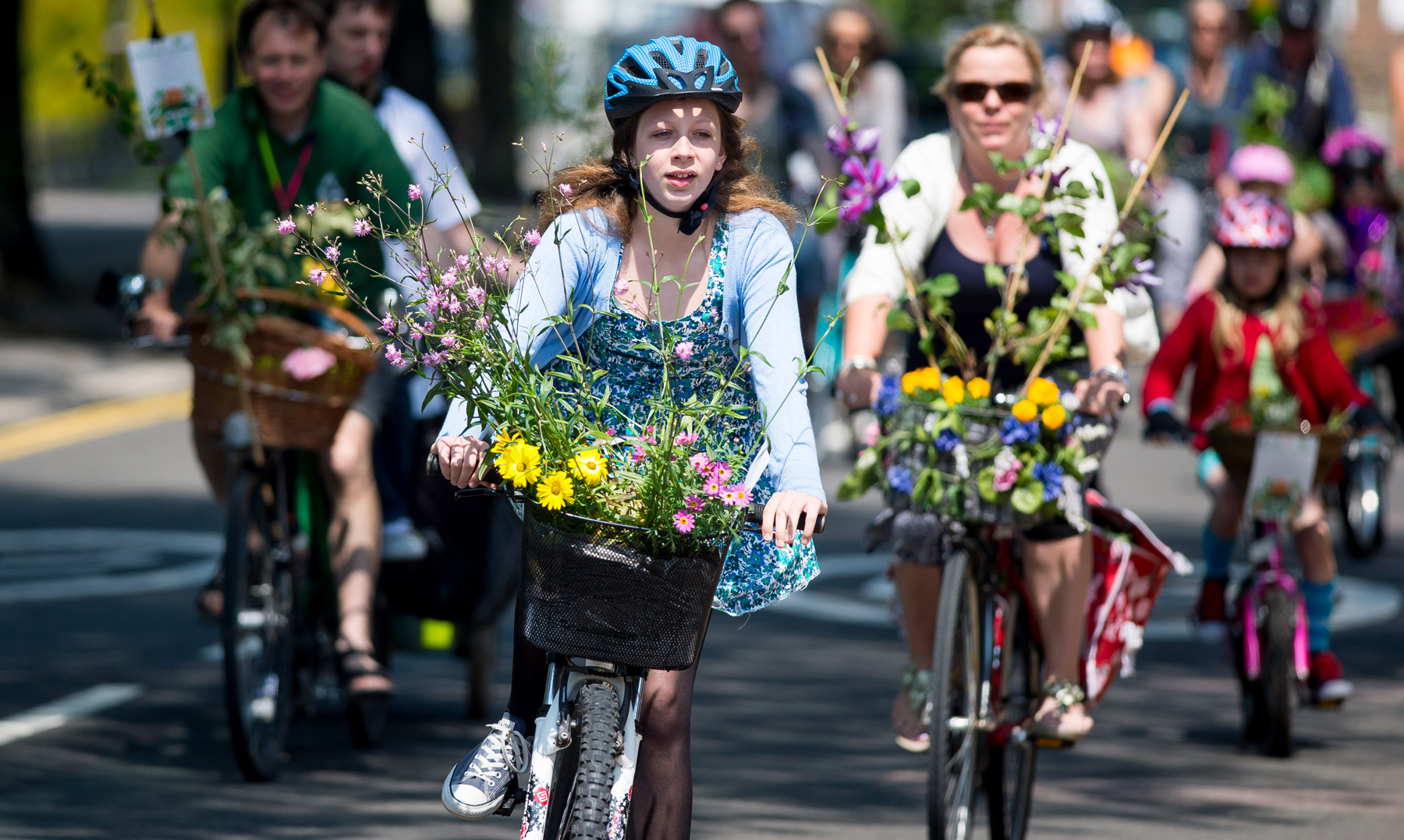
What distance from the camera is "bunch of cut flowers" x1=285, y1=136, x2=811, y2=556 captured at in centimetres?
359

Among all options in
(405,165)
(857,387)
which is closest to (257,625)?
(405,165)

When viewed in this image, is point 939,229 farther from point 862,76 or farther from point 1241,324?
point 862,76

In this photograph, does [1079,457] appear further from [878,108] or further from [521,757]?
[878,108]

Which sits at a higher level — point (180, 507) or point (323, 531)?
point (323, 531)

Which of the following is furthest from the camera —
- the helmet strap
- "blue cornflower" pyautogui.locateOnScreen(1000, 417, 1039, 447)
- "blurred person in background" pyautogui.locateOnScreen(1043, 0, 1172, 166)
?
"blurred person in background" pyautogui.locateOnScreen(1043, 0, 1172, 166)

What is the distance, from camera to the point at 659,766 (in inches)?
157

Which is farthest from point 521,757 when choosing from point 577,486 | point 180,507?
point 180,507

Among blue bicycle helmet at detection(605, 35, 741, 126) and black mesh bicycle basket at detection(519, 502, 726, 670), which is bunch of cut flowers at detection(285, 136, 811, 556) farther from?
blue bicycle helmet at detection(605, 35, 741, 126)

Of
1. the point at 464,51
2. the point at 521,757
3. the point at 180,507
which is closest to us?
the point at 521,757

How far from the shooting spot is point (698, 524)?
359 cm

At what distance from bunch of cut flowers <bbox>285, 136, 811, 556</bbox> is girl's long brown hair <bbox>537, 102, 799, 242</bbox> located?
0.51ft

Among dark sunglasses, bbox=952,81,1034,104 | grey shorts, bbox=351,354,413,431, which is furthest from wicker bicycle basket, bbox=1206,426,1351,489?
grey shorts, bbox=351,354,413,431

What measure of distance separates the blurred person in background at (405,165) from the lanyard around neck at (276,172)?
345 millimetres

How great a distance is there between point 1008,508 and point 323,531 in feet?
7.91
